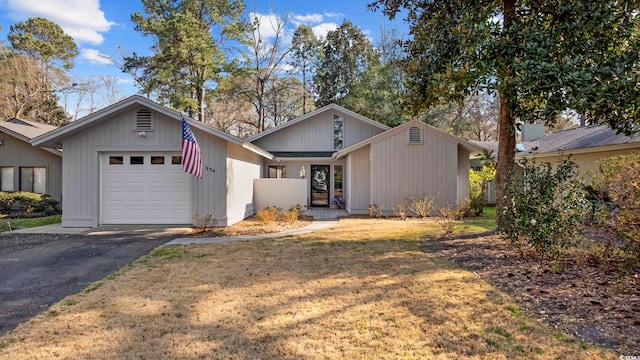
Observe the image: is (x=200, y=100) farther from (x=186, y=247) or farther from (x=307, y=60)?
(x=186, y=247)

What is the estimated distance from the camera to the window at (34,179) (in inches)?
619

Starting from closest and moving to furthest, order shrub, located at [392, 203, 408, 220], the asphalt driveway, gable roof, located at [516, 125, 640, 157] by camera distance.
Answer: the asphalt driveway
gable roof, located at [516, 125, 640, 157]
shrub, located at [392, 203, 408, 220]

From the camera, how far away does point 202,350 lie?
10.7 feet

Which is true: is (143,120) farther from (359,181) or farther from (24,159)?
(24,159)

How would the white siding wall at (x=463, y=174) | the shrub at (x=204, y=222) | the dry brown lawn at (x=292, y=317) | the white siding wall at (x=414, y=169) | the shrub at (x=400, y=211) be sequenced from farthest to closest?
the white siding wall at (x=463, y=174) < the white siding wall at (x=414, y=169) < the shrub at (x=400, y=211) < the shrub at (x=204, y=222) < the dry brown lawn at (x=292, y=317)

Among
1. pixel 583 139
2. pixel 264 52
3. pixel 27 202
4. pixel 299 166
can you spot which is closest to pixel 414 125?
pixel 299 166

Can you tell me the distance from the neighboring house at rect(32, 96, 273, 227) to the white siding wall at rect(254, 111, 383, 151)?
7.41 m

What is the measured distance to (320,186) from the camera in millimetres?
18391

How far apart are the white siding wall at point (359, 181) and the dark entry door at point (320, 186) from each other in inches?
119

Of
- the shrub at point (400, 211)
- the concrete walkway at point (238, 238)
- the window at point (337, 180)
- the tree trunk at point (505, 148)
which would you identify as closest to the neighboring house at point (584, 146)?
the tree trunk at point (505, 148)

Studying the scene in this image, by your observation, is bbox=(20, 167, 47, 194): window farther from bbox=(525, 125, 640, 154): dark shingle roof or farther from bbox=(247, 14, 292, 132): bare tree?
bbox=(525, 125, 640, 154): dark shingle roof

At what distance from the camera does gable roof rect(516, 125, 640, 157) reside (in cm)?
1127

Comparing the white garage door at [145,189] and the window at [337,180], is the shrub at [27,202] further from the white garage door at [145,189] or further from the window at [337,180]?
the window at [337,180]

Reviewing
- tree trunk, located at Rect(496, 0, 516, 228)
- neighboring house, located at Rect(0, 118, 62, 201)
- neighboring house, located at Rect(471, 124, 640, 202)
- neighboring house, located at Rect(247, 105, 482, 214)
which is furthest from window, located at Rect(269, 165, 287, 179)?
tree trunk, located at Rect(496, 0, 516, 228)
